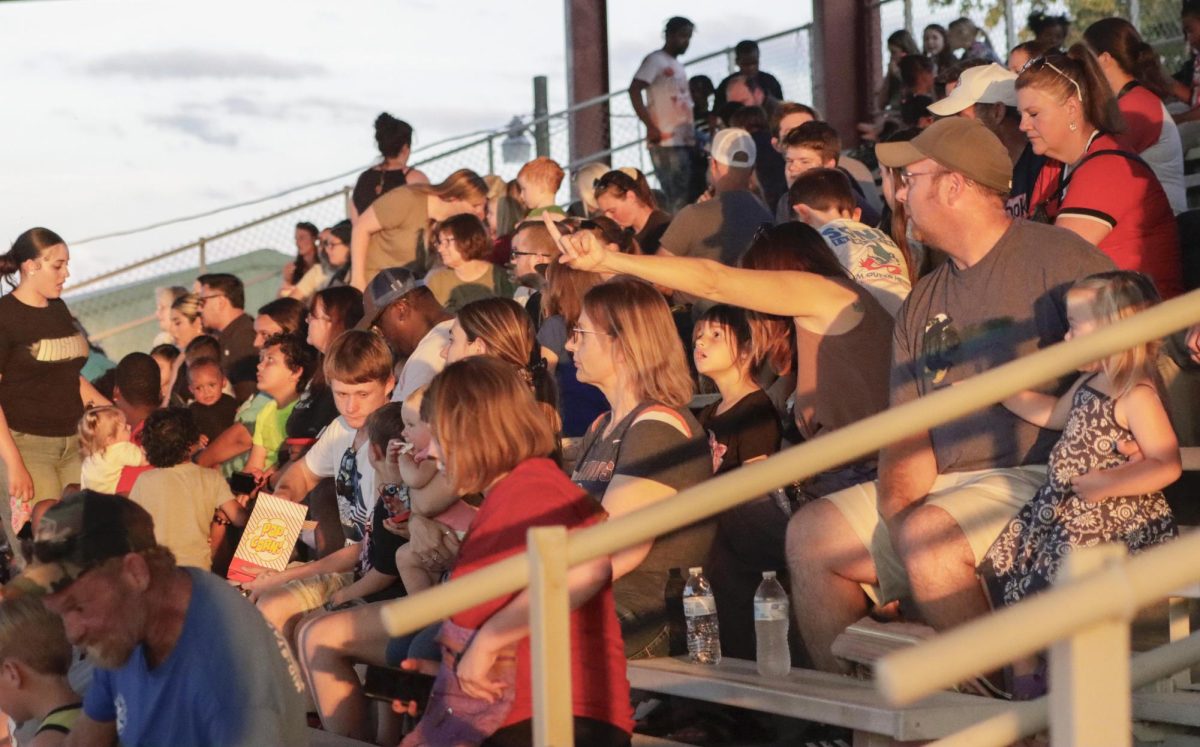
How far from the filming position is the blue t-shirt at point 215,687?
3418 mm

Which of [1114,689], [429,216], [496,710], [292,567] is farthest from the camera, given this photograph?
[429,216]

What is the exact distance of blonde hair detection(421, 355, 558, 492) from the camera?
3.80 meters

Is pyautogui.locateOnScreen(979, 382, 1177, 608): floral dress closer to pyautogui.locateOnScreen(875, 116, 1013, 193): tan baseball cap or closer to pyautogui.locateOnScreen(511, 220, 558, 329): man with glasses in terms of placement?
pyautogui.locateOnScreen(875, 116, 1013, 193): tan baseball cap

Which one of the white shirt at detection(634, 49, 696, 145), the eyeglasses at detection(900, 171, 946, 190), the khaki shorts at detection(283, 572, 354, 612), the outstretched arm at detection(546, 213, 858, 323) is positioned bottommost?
the khaki shorts at detection(283, 572, 354, 612)

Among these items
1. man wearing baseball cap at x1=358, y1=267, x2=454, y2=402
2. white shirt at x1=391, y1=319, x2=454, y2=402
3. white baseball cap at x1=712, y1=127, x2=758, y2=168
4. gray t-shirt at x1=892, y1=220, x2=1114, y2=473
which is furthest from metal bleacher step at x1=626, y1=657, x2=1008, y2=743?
white baseball cap at x1=712, y1=127, x2=758, y2=168

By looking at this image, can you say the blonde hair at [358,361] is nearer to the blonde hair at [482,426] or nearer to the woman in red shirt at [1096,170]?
the blonde hair at [482,426]

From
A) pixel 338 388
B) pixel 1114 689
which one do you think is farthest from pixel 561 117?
pixel 1114 689

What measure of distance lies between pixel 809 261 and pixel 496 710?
2120 millimetres

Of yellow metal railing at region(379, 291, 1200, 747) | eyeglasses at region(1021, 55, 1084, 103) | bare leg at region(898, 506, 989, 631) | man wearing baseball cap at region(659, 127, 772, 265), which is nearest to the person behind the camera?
yellow metal railing at region(379, 291, 1200, 747)

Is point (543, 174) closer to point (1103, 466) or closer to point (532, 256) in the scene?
point (532, 256)

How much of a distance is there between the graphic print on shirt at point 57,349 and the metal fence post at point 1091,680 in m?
7.55

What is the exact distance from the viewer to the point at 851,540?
14.6 ft

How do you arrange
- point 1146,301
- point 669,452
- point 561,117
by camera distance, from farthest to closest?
point 561,117, point 669,452, point 1146,301

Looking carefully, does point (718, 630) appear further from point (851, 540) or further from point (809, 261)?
point (809, 261)
